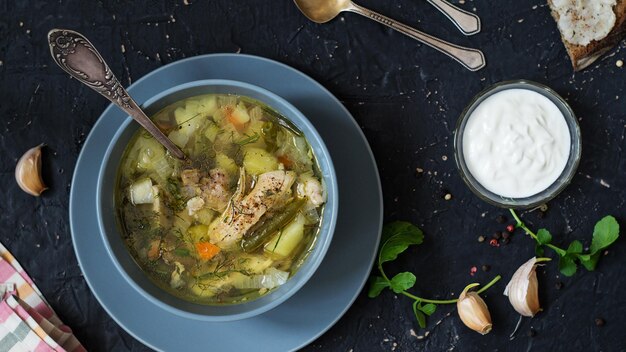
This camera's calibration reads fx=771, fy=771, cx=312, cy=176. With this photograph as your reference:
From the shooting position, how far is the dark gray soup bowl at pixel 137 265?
8.94 ft

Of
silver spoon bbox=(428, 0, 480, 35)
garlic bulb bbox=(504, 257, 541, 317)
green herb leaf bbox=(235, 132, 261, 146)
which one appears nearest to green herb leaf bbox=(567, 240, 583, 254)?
garlic bulb bbox=(504, 257, 541, 317)

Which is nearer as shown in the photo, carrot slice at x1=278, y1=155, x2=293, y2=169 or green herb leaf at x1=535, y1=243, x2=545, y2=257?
carrot slice at x1=278, y1=155, x2=293, y2=169

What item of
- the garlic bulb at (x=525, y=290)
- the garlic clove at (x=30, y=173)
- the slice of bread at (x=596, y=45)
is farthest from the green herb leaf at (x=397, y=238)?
the garlic clove at (x=30, y=173)

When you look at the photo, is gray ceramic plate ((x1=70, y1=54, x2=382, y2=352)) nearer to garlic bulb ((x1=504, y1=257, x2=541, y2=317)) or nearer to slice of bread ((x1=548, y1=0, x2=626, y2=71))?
garlic bulb ((x1=504, y1=257, x2=541, y2=317))

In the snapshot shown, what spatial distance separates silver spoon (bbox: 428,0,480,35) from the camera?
121 inches

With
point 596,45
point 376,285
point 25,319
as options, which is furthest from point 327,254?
point 596,45

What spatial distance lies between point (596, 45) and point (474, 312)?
1166 millimetres

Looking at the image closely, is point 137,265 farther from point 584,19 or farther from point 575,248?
point 584,19

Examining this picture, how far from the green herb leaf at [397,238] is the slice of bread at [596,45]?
927 millimetres

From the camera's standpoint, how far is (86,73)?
2.59m

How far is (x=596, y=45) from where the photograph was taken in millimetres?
3068

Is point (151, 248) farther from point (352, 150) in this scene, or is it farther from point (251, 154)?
point (352, 150)

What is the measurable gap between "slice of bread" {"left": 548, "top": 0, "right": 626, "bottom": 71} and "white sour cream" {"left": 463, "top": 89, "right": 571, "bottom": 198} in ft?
0.79

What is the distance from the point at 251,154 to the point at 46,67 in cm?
97
